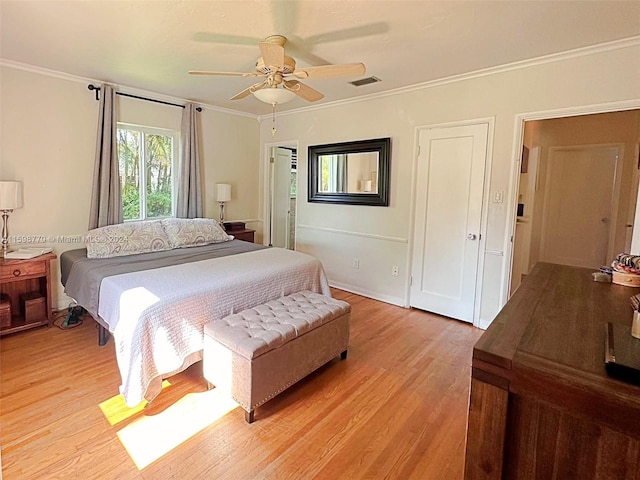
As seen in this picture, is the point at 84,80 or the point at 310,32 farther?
the point at 84,80

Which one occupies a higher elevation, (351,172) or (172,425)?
(351,172)

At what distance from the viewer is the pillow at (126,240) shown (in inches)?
127

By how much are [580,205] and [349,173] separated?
3.59 metres

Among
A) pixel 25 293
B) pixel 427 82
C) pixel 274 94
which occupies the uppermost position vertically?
pixel 427 82

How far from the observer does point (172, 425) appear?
198 centimetres

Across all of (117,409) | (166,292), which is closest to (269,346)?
(166,292)

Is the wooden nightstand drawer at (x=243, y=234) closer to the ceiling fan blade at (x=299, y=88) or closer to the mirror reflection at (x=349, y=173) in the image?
the mirror reflection at (x=349, y=173)

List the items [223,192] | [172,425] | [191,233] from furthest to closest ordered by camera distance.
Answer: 1. [223,192]
2. [191,233]
3. [172,425]

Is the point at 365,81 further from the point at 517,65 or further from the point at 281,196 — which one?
the point at 281,196

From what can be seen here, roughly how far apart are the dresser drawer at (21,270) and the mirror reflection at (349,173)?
3149 mm

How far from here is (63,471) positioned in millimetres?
1635

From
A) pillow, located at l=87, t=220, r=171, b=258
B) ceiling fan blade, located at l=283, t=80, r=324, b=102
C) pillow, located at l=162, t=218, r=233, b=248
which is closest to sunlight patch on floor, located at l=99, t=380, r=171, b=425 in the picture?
pillow, located at l=87, t=220, r=171, b=258

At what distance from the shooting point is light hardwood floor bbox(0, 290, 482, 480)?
169cm

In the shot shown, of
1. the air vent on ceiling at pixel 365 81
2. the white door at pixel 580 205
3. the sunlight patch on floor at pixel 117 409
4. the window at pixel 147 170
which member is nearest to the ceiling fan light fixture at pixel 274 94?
the air vent on ceiling at pixel 365 81
